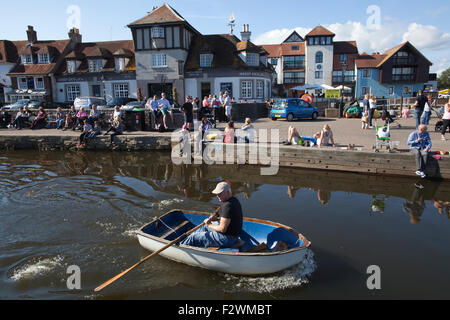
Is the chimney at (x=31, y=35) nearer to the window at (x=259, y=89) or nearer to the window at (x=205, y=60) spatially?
the window at (x=205, y=60)

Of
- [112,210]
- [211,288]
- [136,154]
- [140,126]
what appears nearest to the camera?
[211,288]

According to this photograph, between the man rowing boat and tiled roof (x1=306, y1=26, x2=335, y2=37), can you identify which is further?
tiled roof (x1=306, y1=26, x2=335, y2=37)

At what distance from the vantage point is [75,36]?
40156 millimetres

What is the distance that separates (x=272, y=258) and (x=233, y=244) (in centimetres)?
94

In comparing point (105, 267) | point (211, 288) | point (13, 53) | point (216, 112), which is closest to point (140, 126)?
point (216, 112)

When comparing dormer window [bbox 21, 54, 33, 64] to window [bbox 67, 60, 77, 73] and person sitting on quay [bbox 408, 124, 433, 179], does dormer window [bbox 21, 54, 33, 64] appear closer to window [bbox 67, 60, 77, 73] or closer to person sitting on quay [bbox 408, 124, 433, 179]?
window [bbox 67, 60, 77, 73]

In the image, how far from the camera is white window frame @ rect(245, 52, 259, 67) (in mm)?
32406

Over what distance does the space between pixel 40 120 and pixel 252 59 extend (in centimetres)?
1980

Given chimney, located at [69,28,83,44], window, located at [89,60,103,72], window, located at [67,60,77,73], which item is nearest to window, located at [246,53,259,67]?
window, located at [89,60,103,72]

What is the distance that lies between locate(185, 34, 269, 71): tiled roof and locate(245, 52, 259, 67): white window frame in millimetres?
449

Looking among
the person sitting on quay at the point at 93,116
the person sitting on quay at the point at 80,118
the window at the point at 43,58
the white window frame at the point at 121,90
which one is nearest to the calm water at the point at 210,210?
the person sitting on quay at the point at 93,116

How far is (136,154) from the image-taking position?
57.1ft

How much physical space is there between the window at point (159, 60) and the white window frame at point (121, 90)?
4.14 metres
